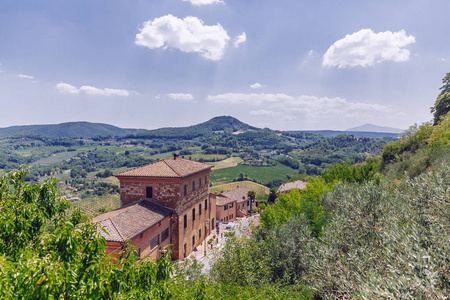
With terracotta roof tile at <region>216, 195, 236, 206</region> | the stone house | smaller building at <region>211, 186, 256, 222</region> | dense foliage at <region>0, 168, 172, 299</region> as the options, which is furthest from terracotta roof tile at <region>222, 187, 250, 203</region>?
dense foliage at <region>0, 168, 172, 299</region>

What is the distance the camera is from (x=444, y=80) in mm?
41406

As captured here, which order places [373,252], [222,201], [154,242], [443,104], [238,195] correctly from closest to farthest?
[373,252], [154,242], [443,104], [222,201], [238,195]

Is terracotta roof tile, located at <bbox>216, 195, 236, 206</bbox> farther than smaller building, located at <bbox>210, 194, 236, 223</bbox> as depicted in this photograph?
Yes

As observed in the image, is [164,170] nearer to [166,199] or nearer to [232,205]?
[166,199]

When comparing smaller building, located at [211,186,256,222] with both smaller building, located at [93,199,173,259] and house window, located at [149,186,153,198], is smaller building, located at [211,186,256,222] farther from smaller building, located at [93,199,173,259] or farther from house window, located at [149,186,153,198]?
smaller building, located at [93,199,173,259]

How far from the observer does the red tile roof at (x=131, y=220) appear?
19188mm

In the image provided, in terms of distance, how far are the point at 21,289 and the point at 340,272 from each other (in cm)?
973

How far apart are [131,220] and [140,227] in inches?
48.7

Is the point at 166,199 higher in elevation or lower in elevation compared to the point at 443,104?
lower

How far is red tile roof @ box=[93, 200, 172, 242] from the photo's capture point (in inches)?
755

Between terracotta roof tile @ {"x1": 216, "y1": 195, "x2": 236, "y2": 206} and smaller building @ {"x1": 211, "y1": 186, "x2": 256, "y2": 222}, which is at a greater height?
terracotta roof tile @ {"x1": 216, "y1": 195, "x2": 236, "y2": 206}

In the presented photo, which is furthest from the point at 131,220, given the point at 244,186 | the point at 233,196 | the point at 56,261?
the point at 244,186

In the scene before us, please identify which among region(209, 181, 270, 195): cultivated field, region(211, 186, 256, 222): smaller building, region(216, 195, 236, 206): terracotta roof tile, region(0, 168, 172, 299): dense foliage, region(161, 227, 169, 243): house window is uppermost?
region(0, 168, 172, 299): dense foliage

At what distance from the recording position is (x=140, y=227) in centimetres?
2100
